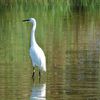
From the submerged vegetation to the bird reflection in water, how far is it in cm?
2212

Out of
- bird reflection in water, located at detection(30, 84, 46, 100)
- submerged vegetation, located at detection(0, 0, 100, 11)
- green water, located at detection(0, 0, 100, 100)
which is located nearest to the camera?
bird reflection in water, located at detection(30, 84, 46, 100)

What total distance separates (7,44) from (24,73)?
5625 mm

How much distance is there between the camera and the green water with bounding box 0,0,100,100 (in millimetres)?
12219

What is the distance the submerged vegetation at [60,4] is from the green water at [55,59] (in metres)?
4.01

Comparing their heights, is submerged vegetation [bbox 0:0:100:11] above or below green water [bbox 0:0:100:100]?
above

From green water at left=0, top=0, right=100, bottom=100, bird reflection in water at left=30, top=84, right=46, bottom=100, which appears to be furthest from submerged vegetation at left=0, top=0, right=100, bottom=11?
bird reflection in water at left=30, top=84, right=46, bottom=100

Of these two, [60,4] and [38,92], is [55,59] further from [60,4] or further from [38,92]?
[60,4]

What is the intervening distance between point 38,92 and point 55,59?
4.27m

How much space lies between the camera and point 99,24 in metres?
26.9

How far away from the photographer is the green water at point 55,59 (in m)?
12.2

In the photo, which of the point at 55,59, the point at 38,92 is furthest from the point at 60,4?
the point at 38,92

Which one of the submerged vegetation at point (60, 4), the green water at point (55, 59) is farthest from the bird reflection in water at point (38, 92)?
the submerged vegetation at point (60, 4)

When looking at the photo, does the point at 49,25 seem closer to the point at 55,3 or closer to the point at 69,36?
the point at 69,36

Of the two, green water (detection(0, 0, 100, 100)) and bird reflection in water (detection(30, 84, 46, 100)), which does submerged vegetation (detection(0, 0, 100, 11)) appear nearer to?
green water (detection(0, 0, 100, 100))
